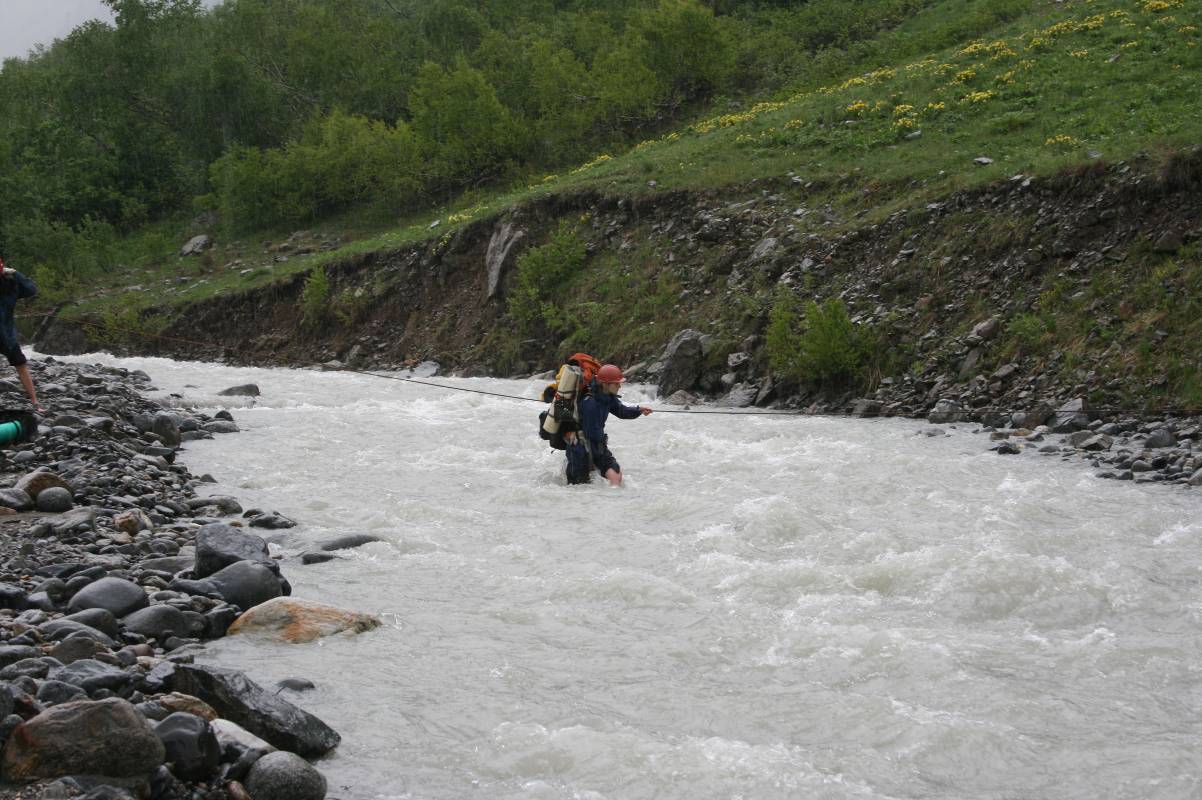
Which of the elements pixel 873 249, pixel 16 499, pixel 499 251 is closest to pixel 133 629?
pixel 16 499

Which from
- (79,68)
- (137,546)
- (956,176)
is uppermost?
(79,68)

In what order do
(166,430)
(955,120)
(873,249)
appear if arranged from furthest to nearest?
(955,120) → (873,249) → (166,430)

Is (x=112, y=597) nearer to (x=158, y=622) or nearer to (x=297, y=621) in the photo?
(x=158, y=622)

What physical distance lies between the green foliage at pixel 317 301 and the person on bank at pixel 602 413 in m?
21.8

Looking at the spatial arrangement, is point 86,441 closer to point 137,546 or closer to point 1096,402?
point 137,546

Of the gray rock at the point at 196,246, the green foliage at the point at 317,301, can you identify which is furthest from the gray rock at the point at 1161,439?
the gray rock at the point at 196,246

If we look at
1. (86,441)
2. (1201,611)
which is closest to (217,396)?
(86,441)

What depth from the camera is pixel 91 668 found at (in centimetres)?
554

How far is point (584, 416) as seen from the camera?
13195mm

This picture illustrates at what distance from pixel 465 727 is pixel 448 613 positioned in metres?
2.12

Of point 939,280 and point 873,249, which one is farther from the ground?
point 873,249

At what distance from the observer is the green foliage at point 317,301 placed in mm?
33125

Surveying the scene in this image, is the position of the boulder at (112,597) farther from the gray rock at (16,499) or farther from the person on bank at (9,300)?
the person on bank at (9,300)

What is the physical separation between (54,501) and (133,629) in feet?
12.9
